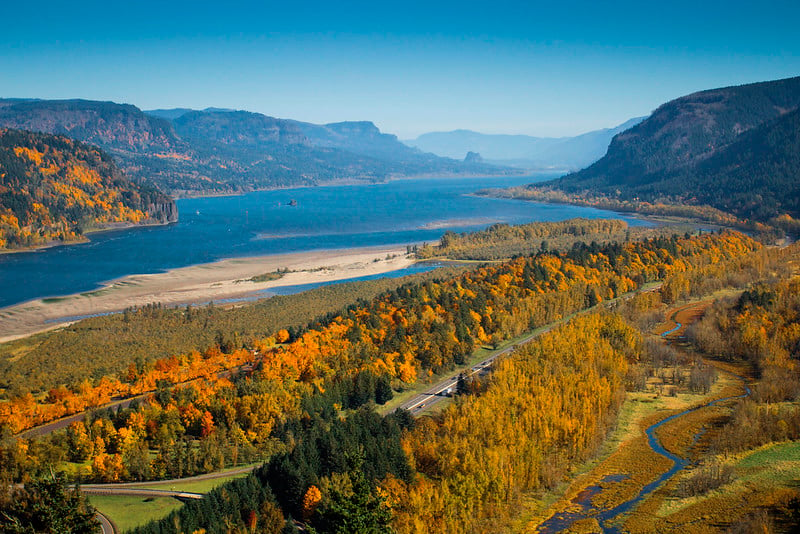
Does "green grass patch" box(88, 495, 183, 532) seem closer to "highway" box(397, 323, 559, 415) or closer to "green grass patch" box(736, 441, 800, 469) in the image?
"highway" box(397, 323, 559, 415)

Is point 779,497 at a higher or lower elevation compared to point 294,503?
lower

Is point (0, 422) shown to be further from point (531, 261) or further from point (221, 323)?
point (531, 261)

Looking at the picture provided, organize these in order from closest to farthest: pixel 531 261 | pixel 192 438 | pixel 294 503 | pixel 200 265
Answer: pixel 294 503 < pixel 192 438 < pixel 531 261 < pixel 200 265

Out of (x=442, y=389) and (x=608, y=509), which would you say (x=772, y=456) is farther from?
(x=442, y=389)

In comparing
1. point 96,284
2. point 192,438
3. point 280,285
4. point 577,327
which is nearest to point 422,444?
point 192,438

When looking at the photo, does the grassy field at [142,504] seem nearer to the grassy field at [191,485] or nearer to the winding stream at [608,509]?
the grassy field at [191,485]

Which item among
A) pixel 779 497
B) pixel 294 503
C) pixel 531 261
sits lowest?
pixel 779 497

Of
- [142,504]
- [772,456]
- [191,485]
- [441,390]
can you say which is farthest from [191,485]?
[772,456]
